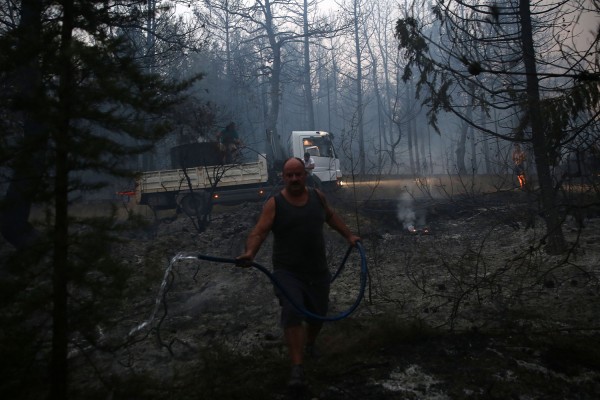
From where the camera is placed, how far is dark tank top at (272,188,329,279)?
3.82 m

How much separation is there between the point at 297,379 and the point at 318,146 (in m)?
14.3

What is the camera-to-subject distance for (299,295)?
3.74 m

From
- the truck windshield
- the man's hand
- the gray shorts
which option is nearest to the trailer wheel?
the truck windshield

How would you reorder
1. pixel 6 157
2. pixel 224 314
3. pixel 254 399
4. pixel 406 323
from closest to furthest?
pixel 6 157 < pixel 254 399 < pixel 406 323 < pixel 224 314

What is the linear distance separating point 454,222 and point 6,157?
445 inches

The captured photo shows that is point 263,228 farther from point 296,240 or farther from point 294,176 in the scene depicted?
point 294,176

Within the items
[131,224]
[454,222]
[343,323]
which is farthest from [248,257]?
[454,222]

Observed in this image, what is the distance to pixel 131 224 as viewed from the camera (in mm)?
3180

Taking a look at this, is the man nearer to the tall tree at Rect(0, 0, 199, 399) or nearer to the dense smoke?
the tall tree at Rect(0, 0, 199, 399)

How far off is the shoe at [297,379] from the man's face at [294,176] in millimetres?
1451

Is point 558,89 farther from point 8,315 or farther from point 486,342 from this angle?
point 8,315

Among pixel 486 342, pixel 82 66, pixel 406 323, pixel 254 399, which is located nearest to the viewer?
pixel 82 66

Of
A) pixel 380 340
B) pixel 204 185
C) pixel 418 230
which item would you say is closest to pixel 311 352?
pixel 380 340

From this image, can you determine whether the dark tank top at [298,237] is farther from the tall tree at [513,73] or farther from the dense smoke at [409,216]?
the dense smoke at [409,216]
